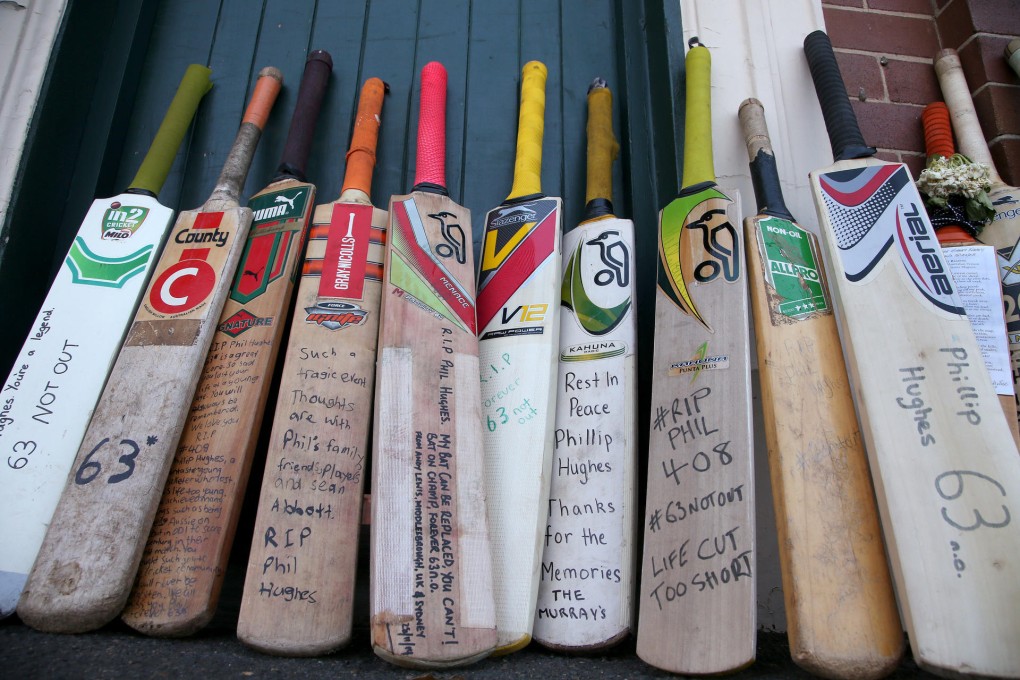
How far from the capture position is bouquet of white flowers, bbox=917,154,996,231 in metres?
1.50

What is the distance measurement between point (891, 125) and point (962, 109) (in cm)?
17

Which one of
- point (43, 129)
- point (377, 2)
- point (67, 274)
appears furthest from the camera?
point (377, 2)

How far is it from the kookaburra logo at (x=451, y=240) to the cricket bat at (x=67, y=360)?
2.11 ft

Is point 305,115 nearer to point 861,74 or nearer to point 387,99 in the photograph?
point 387,99

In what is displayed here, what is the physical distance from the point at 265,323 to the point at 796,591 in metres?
1.10

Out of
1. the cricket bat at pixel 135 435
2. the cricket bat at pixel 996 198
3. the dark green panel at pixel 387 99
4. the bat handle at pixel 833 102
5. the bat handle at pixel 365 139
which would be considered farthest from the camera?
the dark green panel at pixel 387 99

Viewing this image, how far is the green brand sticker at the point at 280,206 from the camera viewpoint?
1.51 m

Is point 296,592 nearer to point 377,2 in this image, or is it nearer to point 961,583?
point 961,583

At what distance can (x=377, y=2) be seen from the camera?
2.09m

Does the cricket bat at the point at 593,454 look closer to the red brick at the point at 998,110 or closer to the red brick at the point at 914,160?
the red brick at the point at 914,160

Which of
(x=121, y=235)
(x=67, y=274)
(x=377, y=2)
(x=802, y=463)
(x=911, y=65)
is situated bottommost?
(x=802, y=463)

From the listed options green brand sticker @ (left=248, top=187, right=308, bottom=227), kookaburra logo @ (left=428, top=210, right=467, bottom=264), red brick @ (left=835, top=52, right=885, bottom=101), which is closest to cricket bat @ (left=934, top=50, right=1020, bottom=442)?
red brick @ (left=835, top=52, right=885, bottom=101)

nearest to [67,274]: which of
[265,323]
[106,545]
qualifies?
[265,323]

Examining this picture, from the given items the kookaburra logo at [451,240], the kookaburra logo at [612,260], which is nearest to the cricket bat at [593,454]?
the kookaburra logo at [612,260]
